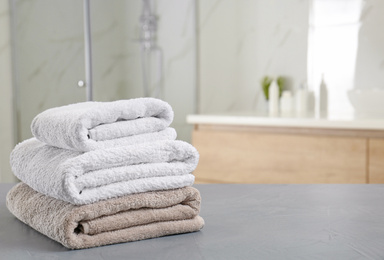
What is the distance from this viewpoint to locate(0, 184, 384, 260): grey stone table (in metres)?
0.66

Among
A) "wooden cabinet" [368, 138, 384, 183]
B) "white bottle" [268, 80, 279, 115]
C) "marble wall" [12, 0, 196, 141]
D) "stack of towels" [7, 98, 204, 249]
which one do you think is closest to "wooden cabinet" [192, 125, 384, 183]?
"wooden cabinet" [368, 138, 384, 183]

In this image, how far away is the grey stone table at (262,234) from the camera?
665mm

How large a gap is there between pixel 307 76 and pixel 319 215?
8.05 feet

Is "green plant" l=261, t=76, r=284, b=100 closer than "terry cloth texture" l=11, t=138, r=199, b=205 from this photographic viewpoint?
No

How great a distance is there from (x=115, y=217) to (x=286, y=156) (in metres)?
1.95

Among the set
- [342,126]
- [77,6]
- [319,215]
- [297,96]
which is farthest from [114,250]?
[297,96]

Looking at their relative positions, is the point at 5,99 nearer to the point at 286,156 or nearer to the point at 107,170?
the point at 286,156

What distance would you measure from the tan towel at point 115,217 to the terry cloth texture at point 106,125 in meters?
0.08

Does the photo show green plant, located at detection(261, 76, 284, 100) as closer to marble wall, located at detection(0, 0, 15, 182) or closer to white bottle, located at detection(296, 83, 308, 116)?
white bottle, located at detection(296, 83, 308, 116)

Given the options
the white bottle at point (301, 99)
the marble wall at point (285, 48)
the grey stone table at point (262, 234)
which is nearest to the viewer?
the grey stone table at point (262, 234)

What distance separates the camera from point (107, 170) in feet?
2.35

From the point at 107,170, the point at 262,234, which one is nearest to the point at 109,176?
the point at 107,170

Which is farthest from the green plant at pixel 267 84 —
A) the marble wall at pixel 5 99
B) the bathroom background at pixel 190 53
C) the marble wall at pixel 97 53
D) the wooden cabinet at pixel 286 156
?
the marble wall at pixel 5 99

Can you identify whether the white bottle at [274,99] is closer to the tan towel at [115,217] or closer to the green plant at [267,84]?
the green plant at [267,84]
